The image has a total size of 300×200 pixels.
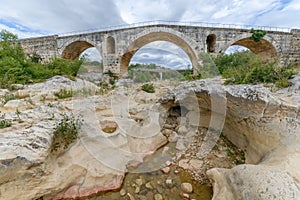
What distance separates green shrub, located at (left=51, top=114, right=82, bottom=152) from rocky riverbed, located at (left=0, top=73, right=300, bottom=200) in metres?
0.10

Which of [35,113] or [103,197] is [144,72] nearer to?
[35,113]

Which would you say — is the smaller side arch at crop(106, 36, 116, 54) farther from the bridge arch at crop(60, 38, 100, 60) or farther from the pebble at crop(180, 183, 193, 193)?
the pebble at crop(180, 183, 193, 193)

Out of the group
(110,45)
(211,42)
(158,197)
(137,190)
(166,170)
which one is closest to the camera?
(158,197)


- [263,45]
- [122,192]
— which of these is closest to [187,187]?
[122,192]

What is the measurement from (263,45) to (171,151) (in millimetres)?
14356

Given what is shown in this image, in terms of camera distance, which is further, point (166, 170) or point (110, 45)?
point (110, 45)

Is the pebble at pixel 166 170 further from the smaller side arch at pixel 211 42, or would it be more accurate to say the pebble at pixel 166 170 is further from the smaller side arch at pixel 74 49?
the smaller side arch at pixel 74 49

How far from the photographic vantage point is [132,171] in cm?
311

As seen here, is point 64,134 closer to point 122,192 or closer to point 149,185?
Result: point 122,192

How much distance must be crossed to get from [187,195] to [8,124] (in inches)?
132

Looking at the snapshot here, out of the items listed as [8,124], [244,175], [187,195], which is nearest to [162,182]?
[187,195]

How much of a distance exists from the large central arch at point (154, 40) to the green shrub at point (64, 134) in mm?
10342

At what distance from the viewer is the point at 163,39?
1330cm

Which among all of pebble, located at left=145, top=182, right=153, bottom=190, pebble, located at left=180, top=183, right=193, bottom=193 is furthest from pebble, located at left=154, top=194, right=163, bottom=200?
pebble, located at left=180, top=183, right=193, bottom=193
